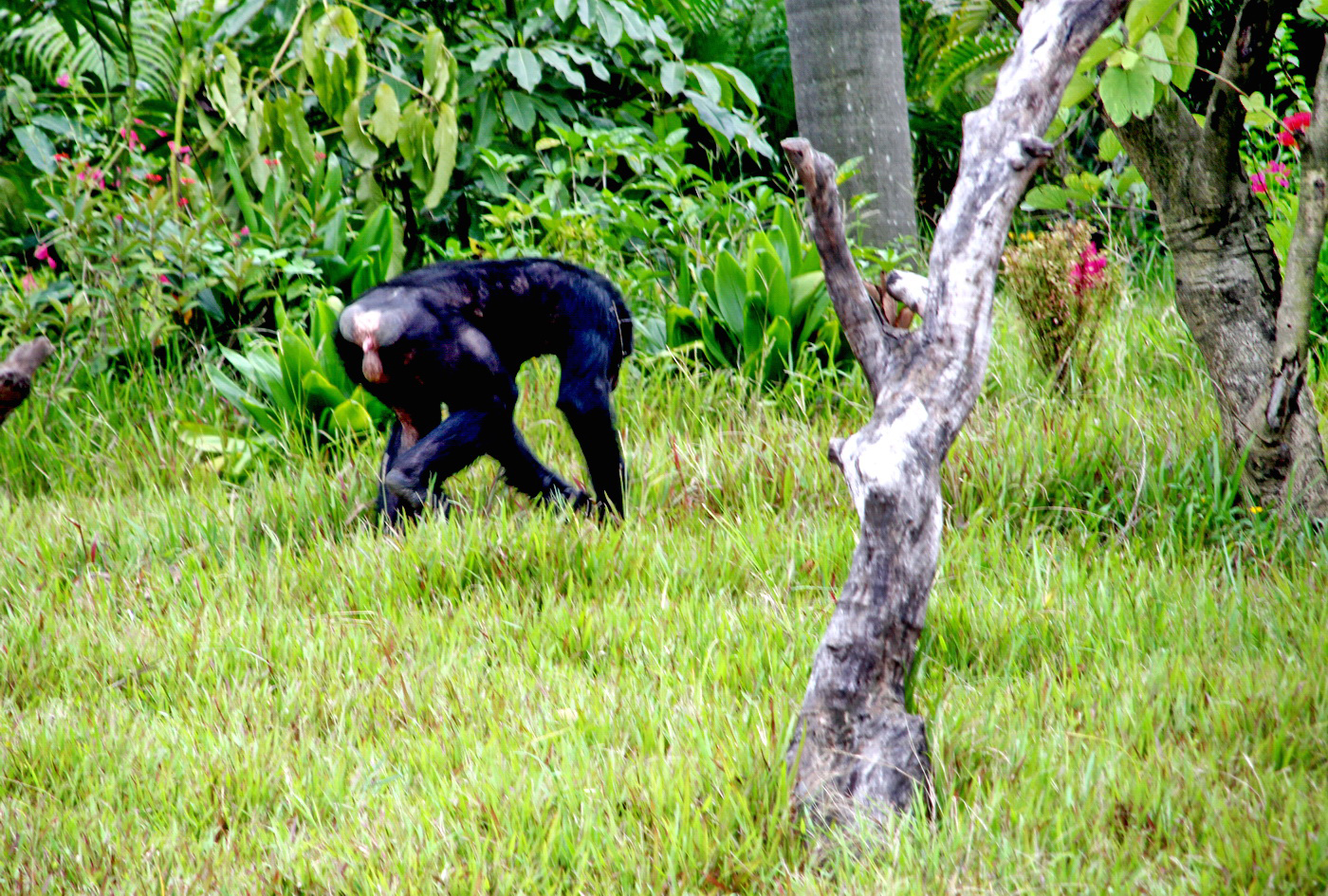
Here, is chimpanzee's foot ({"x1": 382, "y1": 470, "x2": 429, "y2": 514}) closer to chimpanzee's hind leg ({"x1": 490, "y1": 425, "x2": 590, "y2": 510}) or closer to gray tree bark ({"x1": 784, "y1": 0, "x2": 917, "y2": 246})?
chimpanzee's hind leg ({"x1": 490, "y1": 425, "x2": 590, "y2": 510})

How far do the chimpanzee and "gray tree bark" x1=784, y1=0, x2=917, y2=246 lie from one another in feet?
6.03

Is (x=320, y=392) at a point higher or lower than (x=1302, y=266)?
lower

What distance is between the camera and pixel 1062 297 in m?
4.02

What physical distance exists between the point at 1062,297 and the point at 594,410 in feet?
6.00

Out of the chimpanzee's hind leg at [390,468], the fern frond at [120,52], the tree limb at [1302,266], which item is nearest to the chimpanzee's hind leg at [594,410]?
the chimpanzee's hind leg at [390,468]

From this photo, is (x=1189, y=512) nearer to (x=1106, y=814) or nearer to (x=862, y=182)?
(x=1106, y=814)

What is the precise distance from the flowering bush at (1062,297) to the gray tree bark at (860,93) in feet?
3.45

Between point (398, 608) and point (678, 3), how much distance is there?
14.6 feet

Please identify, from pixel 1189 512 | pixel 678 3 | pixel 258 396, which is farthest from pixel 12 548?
pixel 678 3

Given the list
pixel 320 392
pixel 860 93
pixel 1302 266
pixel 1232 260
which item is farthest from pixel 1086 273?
pixel 320 392

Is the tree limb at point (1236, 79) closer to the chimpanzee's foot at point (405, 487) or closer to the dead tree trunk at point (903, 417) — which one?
the dead tree trunk at point (903, 417)

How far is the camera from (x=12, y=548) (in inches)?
140

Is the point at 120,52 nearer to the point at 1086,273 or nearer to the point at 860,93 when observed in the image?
the point at 860,93

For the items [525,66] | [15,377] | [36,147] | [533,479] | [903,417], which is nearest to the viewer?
[15,377]
